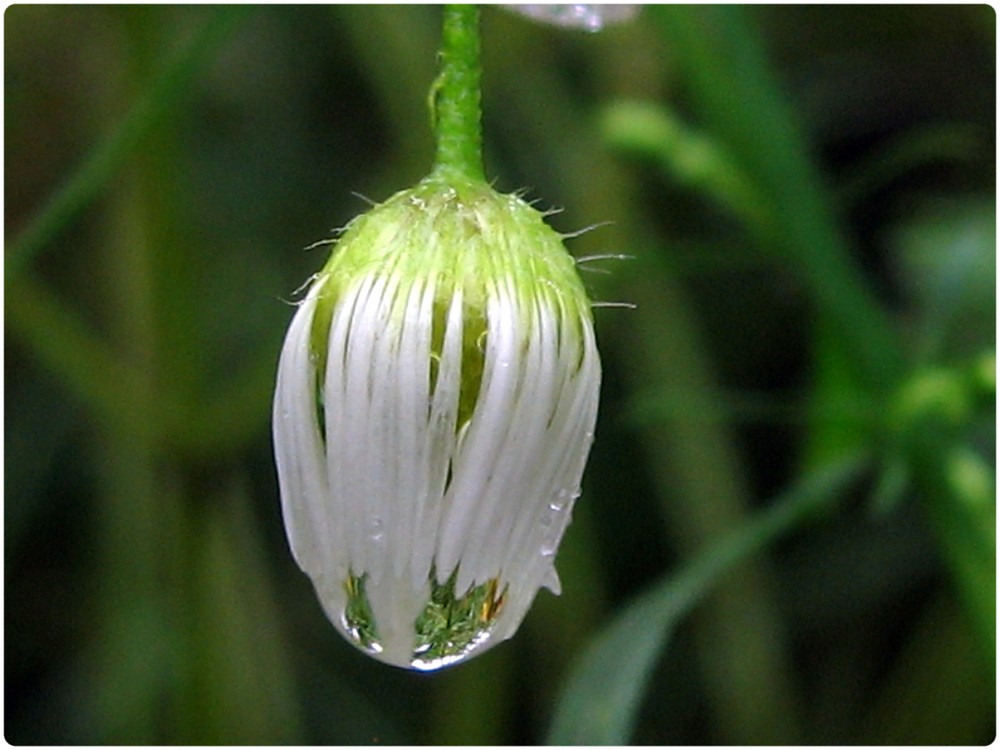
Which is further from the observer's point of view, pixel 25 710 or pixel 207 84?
pixel 207 84

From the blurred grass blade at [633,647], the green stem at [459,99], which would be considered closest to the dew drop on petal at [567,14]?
the green stem at [459,99]

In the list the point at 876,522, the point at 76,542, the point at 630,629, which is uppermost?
the point at 630,629

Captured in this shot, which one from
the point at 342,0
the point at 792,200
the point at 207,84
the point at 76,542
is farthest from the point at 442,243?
the point at 207,84

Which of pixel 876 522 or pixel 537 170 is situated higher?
pixel 537 170

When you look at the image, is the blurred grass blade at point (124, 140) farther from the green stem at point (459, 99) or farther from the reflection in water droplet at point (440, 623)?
the reflection in water droplet at point (440, 623)

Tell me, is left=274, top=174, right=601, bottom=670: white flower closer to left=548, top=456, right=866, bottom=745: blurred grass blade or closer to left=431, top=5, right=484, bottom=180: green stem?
left=431, top=5, right=484, bottom=180: green stem

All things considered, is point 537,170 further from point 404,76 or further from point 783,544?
point 783,544
